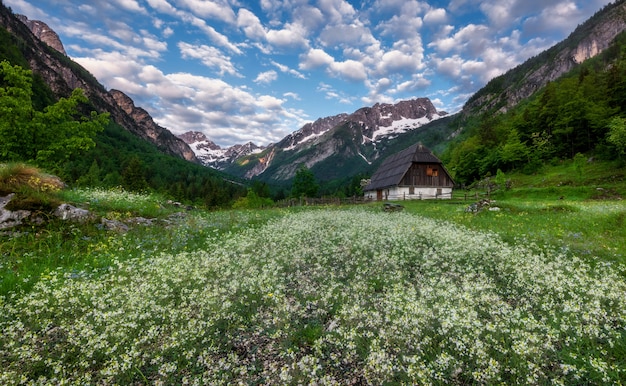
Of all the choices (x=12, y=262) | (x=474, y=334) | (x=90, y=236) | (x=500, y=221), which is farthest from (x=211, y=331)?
(x=500, y=221)

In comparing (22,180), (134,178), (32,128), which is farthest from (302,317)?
(134,178)

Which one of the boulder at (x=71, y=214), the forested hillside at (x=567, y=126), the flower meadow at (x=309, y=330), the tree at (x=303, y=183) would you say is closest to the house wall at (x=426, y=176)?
the forested hillside at (x=567, y=126)

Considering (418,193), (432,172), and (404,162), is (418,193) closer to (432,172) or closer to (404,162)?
(432,172)

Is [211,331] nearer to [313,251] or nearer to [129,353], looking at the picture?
[129,353]

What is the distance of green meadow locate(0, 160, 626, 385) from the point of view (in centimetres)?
450

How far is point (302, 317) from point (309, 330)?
0.47 metres

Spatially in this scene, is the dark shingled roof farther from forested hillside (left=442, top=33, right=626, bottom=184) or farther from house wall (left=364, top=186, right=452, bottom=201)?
forested hillside (left=442, top=33, right=626, bottom=184)

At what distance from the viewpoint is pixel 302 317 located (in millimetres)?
6383

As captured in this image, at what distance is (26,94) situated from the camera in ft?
59.2

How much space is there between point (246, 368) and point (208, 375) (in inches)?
25.4

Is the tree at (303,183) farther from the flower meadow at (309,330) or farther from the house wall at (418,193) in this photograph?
the flower meadow at (309,330)

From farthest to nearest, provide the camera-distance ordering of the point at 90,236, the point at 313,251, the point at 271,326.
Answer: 1. the point at 90,236
2. the point at 313,251
3. the point at 271,326

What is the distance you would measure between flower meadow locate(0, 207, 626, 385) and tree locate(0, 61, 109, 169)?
51.4 ft

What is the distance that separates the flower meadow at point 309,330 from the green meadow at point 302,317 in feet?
0.13
